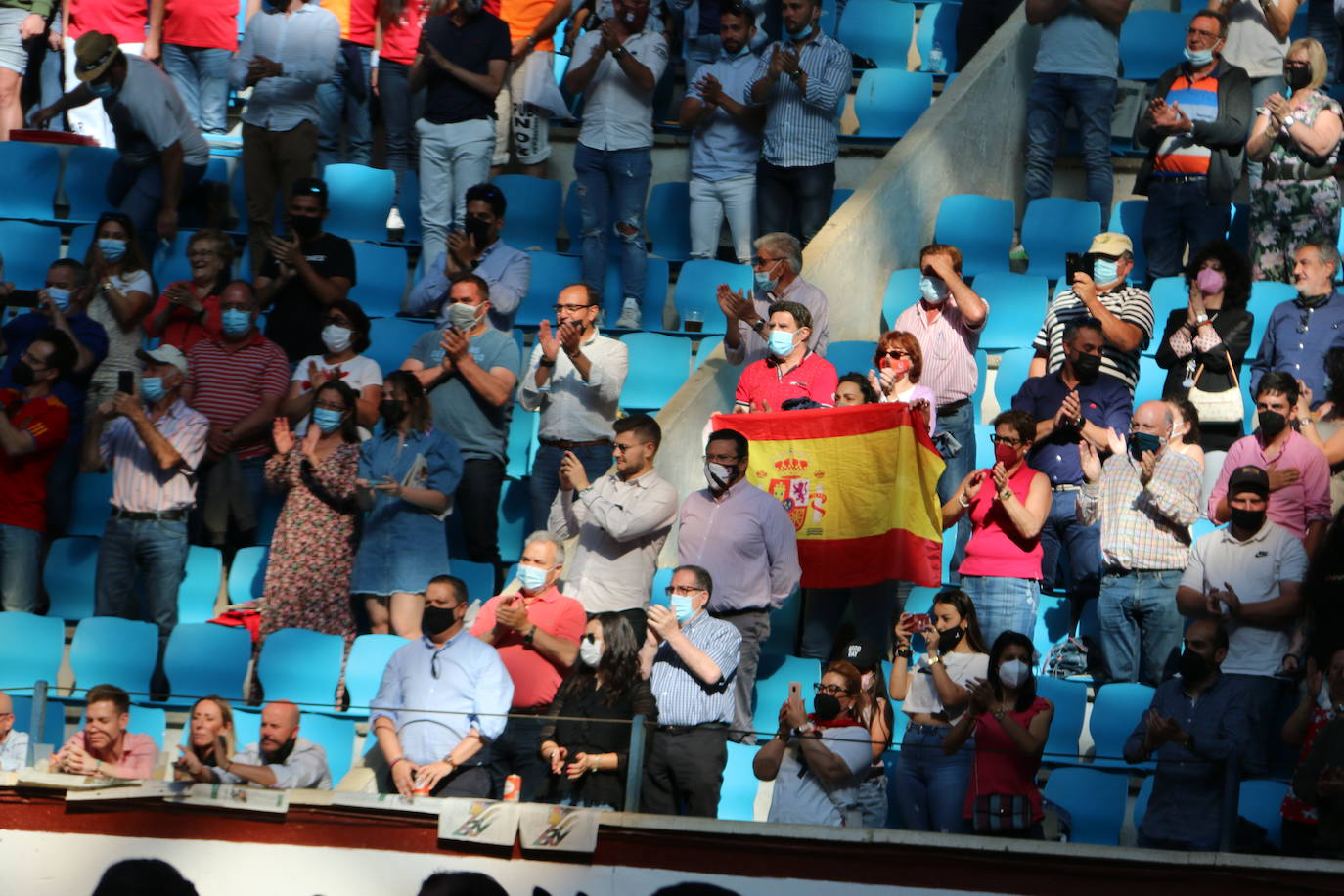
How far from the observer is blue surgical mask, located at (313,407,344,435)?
10.3 metres

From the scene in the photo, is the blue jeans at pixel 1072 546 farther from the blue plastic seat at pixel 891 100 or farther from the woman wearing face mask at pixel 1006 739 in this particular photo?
the blue plastic seat at pixel 891 100

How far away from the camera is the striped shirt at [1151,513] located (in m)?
9.48

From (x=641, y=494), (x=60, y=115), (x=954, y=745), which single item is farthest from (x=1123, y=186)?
(x=60, y=115)

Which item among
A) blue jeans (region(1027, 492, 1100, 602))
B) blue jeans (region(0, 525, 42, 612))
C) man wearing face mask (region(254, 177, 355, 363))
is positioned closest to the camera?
blue jeans (region(1027, 492, 1100, 602))

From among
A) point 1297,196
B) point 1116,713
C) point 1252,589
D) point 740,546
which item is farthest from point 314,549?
point 1297,196

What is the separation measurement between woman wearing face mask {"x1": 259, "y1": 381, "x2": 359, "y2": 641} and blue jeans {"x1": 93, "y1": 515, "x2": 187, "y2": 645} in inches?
21.0

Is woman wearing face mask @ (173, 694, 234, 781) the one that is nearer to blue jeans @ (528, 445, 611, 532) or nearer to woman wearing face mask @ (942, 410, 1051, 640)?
blue jeans @ (528, 445, 611, 532)

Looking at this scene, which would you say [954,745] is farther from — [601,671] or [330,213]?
[330,213]

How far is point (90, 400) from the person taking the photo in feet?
37.1

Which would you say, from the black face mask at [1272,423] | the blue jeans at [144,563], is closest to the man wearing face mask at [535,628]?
the blue jeans at [144,563]

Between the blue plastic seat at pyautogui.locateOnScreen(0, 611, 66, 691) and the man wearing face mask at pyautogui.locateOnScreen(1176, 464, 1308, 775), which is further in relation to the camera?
the blue plastic seat at pyautogui.locateOnScreen(0, 611, 66, 691)

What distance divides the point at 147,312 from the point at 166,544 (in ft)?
5.69

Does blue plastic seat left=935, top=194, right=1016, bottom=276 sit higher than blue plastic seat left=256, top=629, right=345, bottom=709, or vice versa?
blue plastic seat left=935, top=194, right=1016, bottom=276

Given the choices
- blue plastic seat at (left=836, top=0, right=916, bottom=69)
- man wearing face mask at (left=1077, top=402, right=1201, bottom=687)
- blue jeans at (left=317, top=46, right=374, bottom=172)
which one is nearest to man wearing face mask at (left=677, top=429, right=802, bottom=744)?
man wearing face mask at (left=1077, top=402, right=1201, bottom=687)
